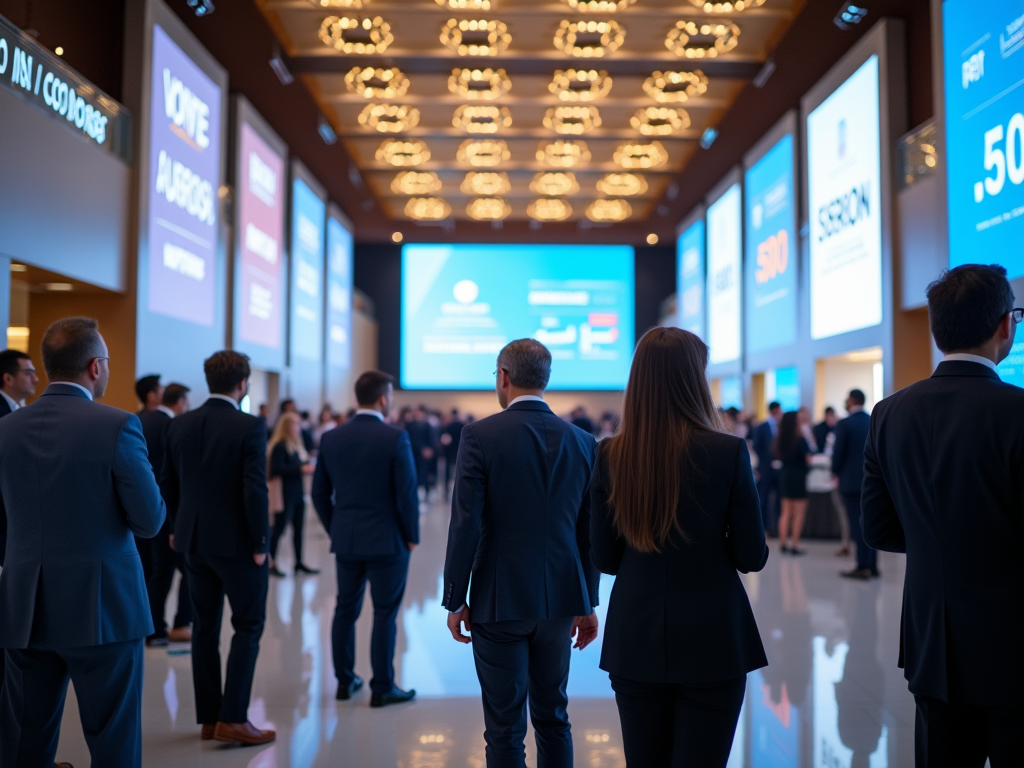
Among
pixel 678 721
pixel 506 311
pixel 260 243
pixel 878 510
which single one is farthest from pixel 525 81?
pixel 678 721

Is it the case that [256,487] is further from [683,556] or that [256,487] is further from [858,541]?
[858,541]

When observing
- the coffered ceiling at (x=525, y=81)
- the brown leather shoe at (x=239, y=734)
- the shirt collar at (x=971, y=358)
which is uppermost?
the coffered ceiling at (x=525, y=81)

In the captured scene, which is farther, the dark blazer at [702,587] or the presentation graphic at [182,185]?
the presentation graphic at [182,185]

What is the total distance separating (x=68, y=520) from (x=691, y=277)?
58.0 feet

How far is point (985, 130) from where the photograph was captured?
20.9 feet

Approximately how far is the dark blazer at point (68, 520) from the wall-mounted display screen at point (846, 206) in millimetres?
8671

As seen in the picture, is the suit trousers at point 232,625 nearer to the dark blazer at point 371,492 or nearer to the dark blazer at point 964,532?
the dark blazer at point 371,492

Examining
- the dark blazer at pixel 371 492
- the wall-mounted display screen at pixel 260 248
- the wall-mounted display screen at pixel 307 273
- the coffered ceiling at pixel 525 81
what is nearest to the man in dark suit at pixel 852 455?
the coffered ceiling at pixel 525 81

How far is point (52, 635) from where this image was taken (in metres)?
2.41

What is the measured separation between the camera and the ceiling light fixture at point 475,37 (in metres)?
10.4

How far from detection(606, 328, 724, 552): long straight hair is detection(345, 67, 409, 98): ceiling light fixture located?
34.6 ft

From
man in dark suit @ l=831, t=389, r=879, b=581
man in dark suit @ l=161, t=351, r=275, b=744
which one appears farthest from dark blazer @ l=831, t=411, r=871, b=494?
man in dark suit @ l=161, t=351, r=275, b=744

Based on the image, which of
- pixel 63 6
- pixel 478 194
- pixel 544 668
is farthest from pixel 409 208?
pixel 544 668

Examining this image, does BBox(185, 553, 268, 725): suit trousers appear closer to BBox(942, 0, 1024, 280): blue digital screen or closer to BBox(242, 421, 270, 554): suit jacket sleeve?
BBox(242, 421, 270, 554): suit jacket sleeve
